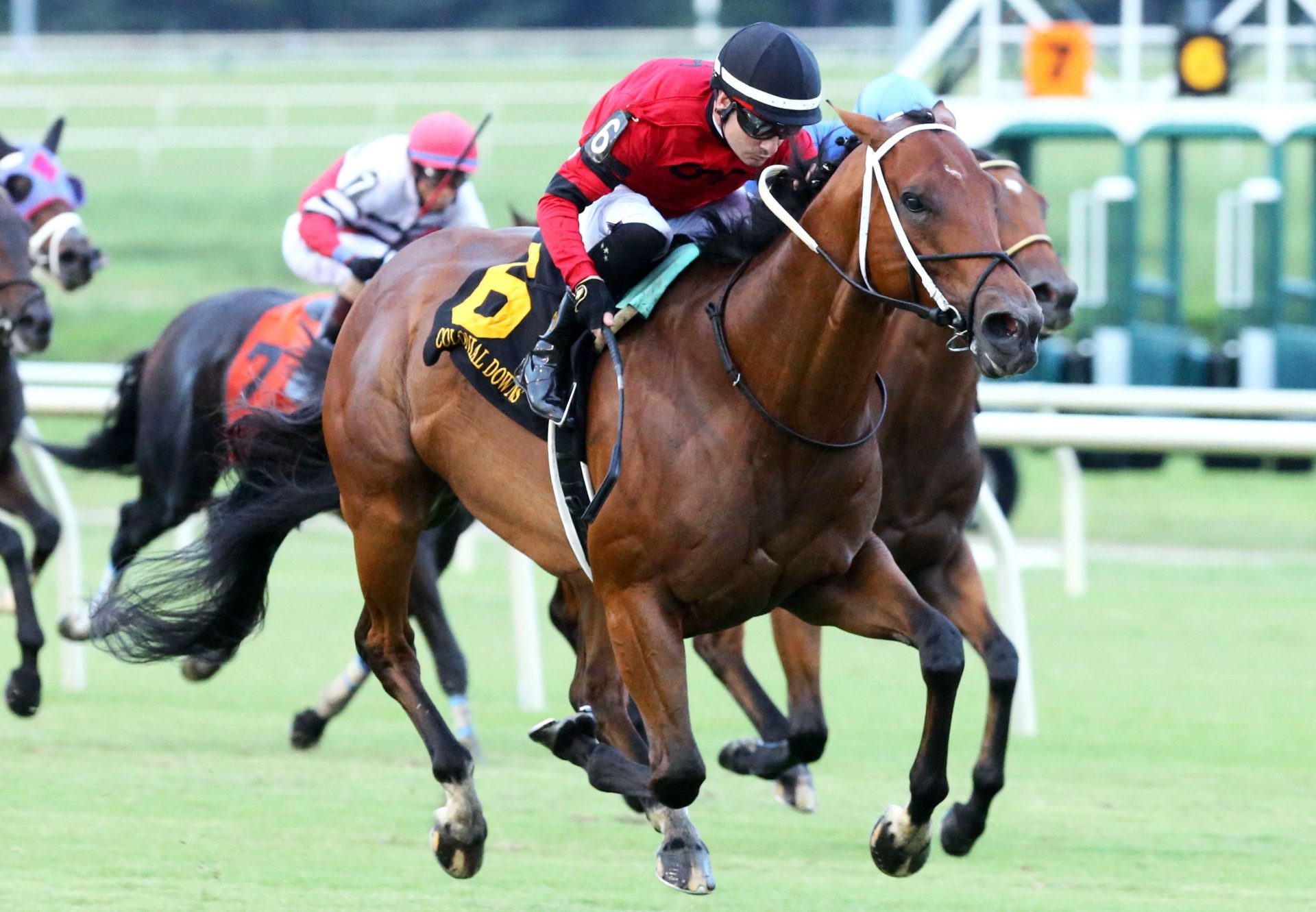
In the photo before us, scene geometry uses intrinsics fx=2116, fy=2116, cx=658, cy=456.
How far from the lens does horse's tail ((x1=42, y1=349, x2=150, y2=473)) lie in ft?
26.4

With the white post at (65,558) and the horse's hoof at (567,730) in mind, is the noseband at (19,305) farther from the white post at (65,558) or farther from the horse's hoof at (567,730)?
the horse's hoof at (567,730)

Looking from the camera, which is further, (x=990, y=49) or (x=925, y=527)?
(x=990, y=49)

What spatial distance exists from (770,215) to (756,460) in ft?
1.87

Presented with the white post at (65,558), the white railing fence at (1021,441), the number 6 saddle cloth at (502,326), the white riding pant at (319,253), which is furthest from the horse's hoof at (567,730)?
the white post at (65,558)

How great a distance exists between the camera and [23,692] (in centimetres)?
648

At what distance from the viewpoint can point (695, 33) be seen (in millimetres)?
36281

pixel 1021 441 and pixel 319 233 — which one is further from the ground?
pixel 319 233

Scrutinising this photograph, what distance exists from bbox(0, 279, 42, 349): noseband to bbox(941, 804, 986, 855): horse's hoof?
3495 mm

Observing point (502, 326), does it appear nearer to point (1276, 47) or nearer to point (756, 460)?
point (756, 460)

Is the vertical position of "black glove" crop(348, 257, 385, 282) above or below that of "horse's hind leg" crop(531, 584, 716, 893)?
above

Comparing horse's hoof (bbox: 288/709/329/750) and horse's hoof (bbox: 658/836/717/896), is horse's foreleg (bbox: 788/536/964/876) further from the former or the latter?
horse's hoof (bbox: 288/709/329/750)

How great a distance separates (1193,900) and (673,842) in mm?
1232

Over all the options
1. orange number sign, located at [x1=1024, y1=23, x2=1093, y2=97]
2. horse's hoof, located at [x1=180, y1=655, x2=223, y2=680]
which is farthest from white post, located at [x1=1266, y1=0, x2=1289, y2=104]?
horse's hoof, located at [x1=180, y1=655, x2=223, y2=680]

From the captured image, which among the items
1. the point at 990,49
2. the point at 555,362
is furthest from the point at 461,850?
the point at 990,49
